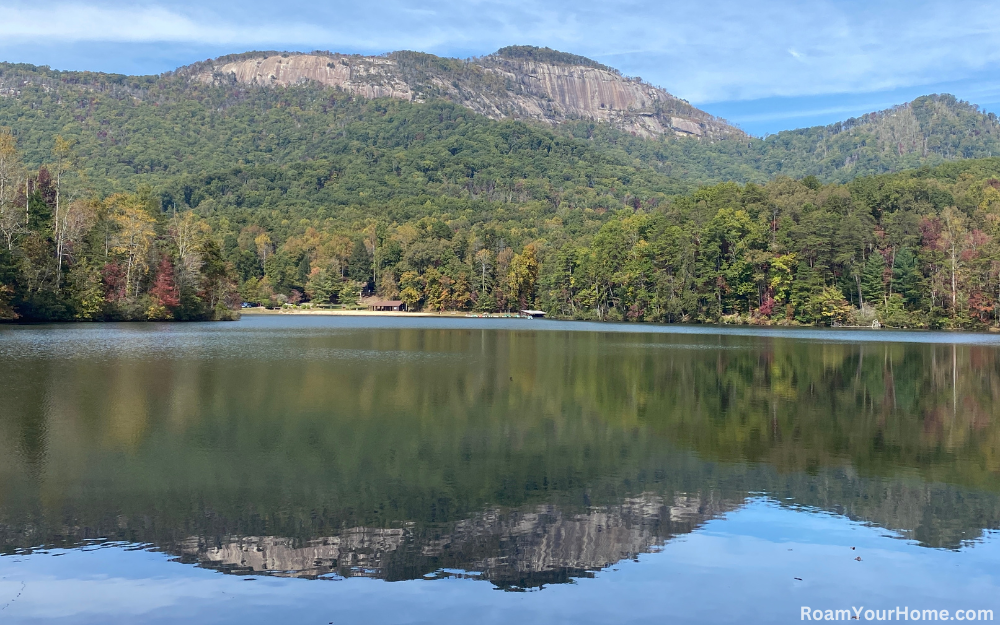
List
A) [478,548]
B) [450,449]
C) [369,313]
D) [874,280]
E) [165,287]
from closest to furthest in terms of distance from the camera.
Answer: [478,548] → [450,449] → [165,287] → [874,280] → [369,313]

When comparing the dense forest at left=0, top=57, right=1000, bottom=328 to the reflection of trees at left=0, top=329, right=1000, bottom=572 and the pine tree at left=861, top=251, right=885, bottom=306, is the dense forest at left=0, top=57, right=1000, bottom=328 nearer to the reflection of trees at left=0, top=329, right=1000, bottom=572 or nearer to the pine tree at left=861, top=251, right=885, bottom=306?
the pine tree at left=861, top=251, right=885, bottom=306

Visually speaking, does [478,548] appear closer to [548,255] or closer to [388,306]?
[548,255]

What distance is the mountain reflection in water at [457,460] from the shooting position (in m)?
10.5

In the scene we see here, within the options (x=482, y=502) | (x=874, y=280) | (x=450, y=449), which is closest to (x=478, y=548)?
(x=482, y=502)

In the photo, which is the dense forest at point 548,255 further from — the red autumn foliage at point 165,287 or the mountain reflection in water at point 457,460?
the mountain reflection in water at point 457,460

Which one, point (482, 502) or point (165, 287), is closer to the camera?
point (482, 502)

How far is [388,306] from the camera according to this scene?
13850 cm

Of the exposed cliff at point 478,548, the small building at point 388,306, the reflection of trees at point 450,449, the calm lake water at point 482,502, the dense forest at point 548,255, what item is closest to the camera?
the calm lake water at point 482,502

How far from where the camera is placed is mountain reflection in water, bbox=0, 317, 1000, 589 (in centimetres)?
1053

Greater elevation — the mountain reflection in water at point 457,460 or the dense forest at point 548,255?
the dense forest at point 548,255

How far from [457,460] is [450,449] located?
3.27 feet

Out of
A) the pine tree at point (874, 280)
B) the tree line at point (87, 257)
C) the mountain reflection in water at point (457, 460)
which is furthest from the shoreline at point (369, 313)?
the mountain reflection in water at point (457, 460)

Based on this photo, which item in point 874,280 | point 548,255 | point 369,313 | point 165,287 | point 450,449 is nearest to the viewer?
point 450,449

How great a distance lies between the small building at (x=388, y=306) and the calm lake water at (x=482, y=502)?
4400 inches
